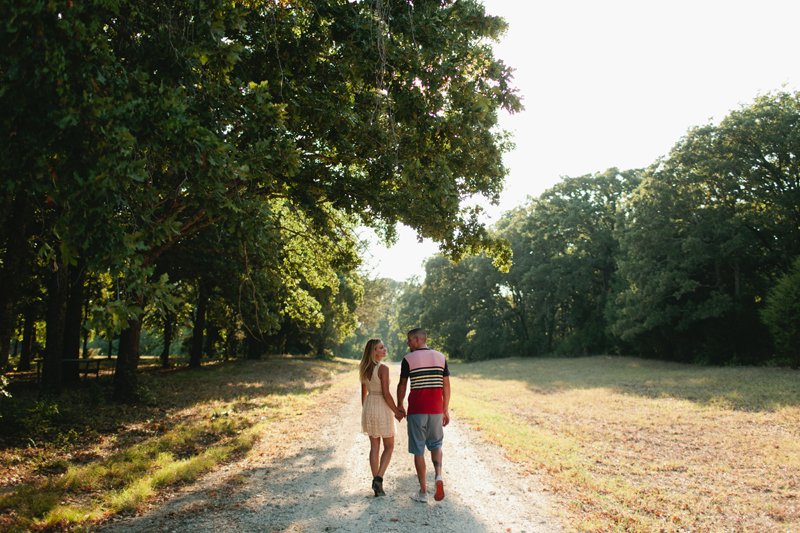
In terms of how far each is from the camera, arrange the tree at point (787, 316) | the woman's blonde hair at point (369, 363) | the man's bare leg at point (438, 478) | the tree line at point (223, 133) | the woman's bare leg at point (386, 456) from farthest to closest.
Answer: the tree at point (787, 316) < the woman's blonde hair at point (369, 363) < the woman's bare leg at point (386, 456) < the man's bare leg at point (438, 478) < the tree line at point (223, 133)

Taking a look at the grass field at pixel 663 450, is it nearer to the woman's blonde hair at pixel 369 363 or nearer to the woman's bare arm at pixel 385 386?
the woman's bare arm at pixel 385 386

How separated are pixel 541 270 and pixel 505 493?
35199 millimetres

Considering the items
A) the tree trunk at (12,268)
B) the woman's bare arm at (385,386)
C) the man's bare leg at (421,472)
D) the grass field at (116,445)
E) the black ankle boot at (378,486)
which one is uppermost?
the tree trunk at (12,268)

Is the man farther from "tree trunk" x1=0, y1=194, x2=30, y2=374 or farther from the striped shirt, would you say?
"tree trunk" x1=0, y1=194, x2=30, y2=374

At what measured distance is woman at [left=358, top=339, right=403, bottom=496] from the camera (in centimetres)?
547

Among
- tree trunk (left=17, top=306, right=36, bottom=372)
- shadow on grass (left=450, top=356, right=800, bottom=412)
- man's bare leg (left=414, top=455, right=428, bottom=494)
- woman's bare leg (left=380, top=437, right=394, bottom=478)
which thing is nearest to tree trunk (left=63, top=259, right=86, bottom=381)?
tree trunk (left=17, top=306, right=36, bottom=372)

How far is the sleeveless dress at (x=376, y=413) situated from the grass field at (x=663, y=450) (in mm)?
2282

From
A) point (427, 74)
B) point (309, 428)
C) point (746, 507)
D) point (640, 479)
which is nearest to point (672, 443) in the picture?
point (640, 479)

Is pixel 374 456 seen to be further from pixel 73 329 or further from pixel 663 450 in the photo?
pixel 73 329

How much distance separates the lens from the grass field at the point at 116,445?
4961mm

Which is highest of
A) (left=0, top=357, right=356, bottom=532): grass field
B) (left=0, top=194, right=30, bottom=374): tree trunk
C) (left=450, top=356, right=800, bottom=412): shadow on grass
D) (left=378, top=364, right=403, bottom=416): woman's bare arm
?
(left=0, top=194, right=30, bottom=374): tree trunk

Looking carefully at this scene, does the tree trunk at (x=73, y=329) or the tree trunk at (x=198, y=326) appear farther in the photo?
the tree trunk at (x=198, y=326)

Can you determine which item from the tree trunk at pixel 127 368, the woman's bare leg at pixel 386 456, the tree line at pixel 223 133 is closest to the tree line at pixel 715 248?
the tree line at pixel 223 133

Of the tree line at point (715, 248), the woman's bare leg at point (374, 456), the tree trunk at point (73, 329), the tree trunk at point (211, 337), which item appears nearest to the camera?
the woman's bare leg at point (374, 456)
